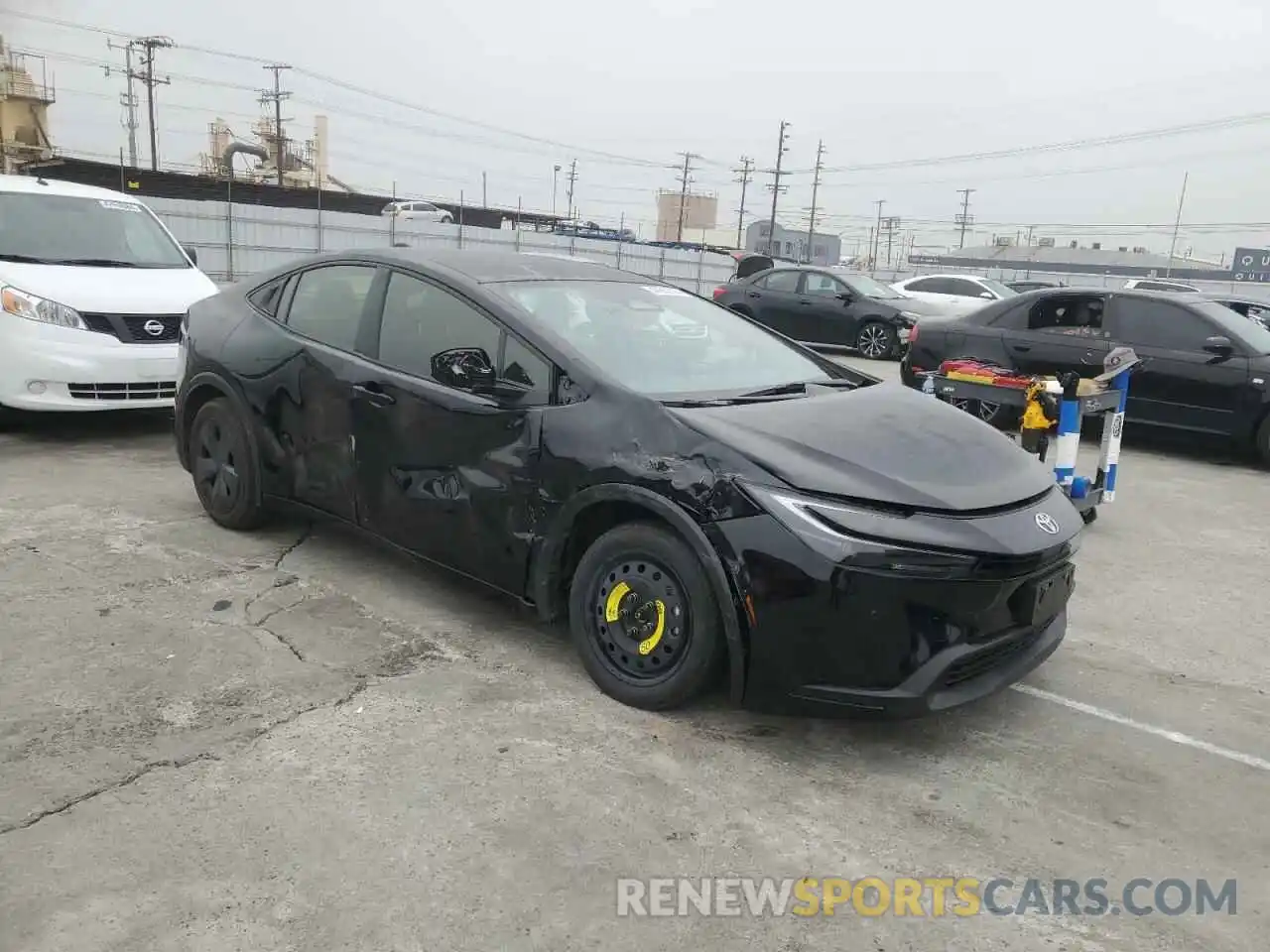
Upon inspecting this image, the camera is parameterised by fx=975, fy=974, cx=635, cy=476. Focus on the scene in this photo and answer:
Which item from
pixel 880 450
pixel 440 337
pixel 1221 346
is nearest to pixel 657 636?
pixel 880 450

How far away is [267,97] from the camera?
226 feet

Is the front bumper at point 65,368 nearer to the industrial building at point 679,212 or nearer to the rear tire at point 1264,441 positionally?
the rear tire at point 1264,441

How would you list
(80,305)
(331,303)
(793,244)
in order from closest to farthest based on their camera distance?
(331,303), (80,305), (793,244)

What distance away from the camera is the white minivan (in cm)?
666

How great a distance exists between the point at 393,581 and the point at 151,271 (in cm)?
450

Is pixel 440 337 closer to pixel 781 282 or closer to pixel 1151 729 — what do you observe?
pixel 1151 729

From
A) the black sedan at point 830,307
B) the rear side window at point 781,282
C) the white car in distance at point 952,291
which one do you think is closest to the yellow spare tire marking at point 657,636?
the black sedan at point 830,307

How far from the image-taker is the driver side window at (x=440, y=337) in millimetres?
3688

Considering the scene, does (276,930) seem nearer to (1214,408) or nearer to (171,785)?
(171,785)

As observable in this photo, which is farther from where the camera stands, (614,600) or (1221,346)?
(1221,346)

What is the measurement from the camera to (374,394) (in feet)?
13.6

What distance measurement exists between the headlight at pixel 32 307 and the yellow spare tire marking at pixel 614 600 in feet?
17.3

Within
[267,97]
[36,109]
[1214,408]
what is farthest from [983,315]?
[267,97]

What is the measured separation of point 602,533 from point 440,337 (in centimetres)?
116
